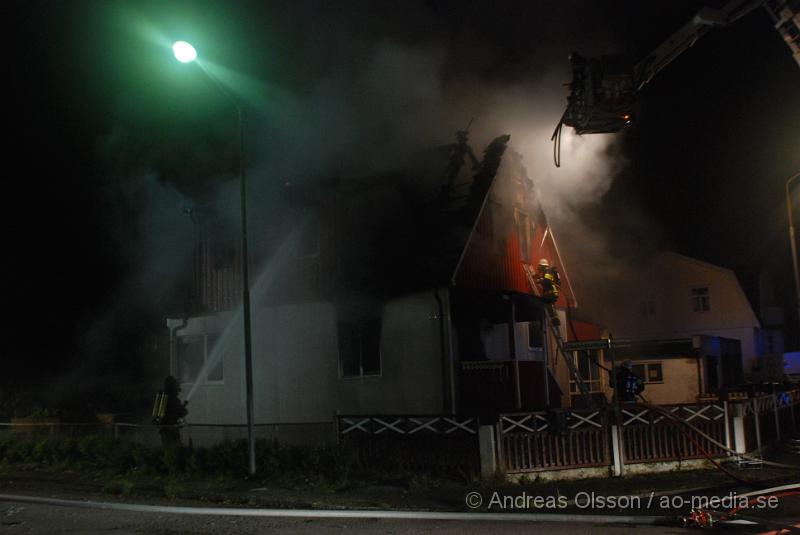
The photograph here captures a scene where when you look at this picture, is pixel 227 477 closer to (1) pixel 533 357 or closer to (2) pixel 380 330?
(2) pixel 380 330

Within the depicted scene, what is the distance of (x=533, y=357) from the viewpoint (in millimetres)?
17797

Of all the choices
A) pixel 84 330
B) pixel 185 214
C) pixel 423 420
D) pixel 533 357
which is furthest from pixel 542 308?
pixel 84 330

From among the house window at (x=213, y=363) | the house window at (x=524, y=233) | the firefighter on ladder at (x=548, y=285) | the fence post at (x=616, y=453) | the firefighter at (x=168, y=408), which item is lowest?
the fence post at (x=616, y=453)

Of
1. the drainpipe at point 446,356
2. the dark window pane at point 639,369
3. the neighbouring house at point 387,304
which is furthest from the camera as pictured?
the dark window pane at point 639,369

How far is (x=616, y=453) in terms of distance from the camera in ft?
35.4

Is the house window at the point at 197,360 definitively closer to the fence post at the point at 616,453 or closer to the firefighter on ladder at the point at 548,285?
the firefighter on ladder at the point at 548,285

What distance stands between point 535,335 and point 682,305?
23.1m

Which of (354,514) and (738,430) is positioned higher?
(738,430)

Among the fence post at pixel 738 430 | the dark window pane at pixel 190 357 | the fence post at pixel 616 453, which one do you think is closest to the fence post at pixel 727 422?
the fence post at pixel 738 430

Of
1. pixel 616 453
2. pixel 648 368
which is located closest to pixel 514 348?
pixel 616 453

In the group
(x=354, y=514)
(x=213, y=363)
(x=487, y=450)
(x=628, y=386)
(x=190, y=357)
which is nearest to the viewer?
(x=354, y=514)

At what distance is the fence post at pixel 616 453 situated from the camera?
10.7 meters

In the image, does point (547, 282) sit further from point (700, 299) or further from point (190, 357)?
point (700, 299)

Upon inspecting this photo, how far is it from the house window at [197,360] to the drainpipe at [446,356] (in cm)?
635
